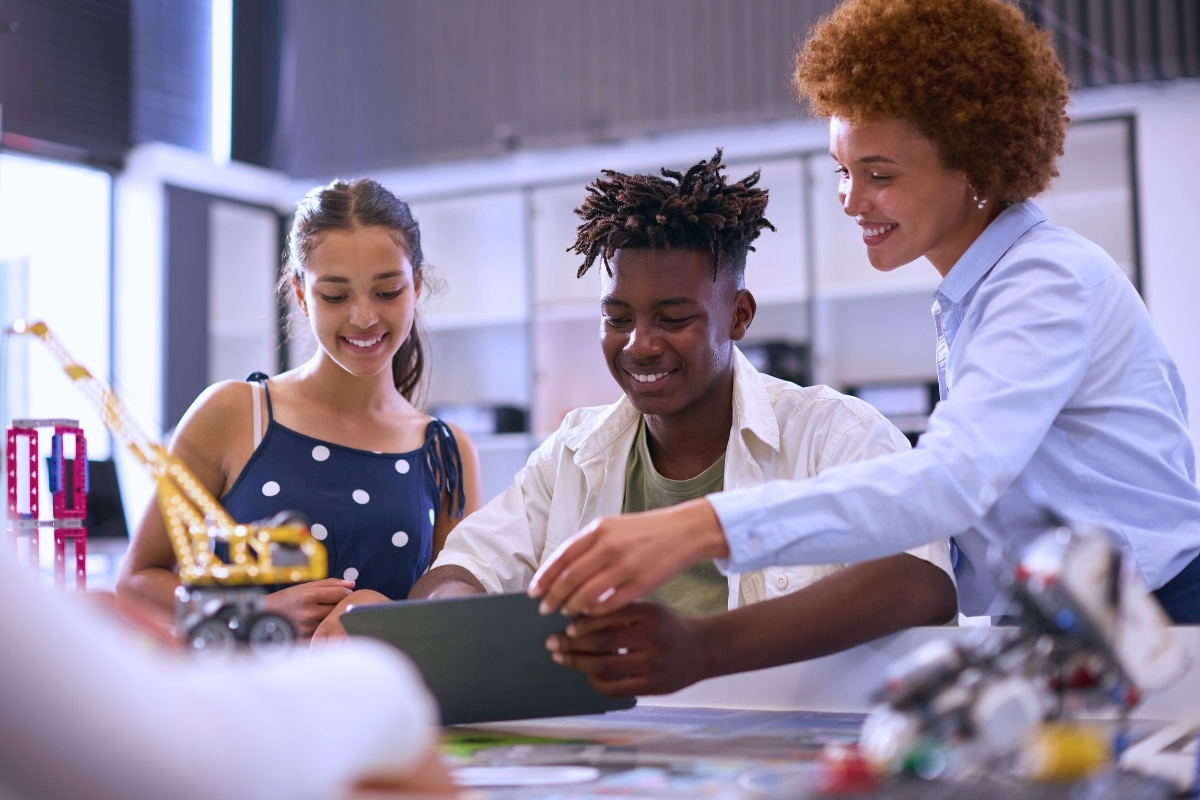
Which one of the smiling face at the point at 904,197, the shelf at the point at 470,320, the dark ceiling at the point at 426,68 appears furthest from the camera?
the shelf at the point at 470,320

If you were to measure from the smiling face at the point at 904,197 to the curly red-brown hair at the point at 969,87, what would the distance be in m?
0.01

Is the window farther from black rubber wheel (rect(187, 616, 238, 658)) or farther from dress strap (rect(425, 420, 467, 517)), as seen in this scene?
black rubber wheel (rect(187, 616, 238, 658))

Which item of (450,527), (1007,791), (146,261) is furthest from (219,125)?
(1007,791)

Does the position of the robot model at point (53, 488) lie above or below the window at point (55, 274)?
below

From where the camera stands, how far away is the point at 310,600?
1456 mm

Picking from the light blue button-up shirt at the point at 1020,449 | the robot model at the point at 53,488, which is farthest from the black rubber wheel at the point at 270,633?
the robot model at the point at 53,488

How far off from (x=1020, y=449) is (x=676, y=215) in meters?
0.76

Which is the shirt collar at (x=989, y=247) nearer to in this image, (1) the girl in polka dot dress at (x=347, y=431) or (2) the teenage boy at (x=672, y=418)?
(2) the teenage boy at (x=672, y=418)

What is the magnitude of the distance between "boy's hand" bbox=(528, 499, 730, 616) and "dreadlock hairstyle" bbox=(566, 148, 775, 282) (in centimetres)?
77

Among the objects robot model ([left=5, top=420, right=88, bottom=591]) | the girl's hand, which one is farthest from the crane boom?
the girl's hand

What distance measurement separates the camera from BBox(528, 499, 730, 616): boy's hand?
3.27 ft

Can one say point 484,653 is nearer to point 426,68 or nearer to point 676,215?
point 676,215

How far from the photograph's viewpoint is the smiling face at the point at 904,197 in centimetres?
141

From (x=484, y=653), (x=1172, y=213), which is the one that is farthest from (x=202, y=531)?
(x=1172, y=213)
